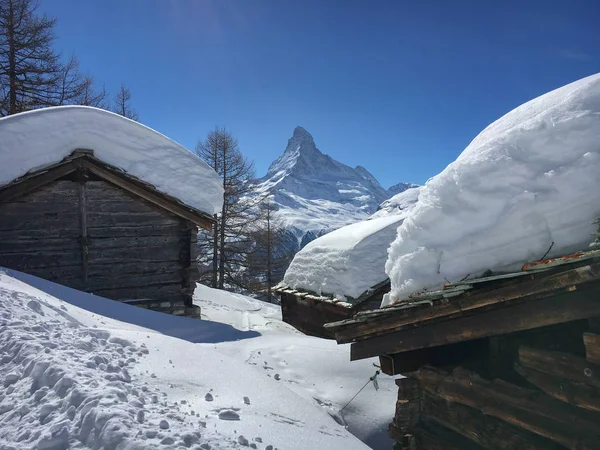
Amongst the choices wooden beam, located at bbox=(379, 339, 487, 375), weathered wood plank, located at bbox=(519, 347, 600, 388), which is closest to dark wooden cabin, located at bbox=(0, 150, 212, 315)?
wooden beam, located at bbox=(379, 339, 487, 375)

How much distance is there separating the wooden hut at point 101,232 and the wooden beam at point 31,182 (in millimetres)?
19

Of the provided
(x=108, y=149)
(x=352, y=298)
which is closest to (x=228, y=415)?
(x=352, y=298)

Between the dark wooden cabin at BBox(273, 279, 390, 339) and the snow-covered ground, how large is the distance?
4.35 metres

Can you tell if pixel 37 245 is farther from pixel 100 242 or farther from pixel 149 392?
pixel 149 392

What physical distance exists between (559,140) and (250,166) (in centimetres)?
2233

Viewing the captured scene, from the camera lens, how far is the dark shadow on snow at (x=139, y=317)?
7902 millimetres

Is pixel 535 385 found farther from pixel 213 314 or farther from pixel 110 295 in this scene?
pixel 213 314

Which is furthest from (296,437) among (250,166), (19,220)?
(250,166)

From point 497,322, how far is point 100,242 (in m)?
9.68

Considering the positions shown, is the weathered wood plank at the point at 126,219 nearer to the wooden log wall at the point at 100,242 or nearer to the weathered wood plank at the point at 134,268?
the wooden log wall at the point at 100,242

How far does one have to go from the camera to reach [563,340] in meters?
3.16

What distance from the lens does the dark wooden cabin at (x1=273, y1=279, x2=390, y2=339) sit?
12253mm

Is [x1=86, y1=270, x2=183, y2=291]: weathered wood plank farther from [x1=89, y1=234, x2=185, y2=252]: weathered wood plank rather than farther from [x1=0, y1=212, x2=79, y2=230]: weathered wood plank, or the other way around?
[x1=0, y1=212, x2=79, y2=230]: weathered wood plank

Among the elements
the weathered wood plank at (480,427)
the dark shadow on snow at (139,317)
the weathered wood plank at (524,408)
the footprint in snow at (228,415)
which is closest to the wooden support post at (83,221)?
the dark shadow on snow at (139,317)
